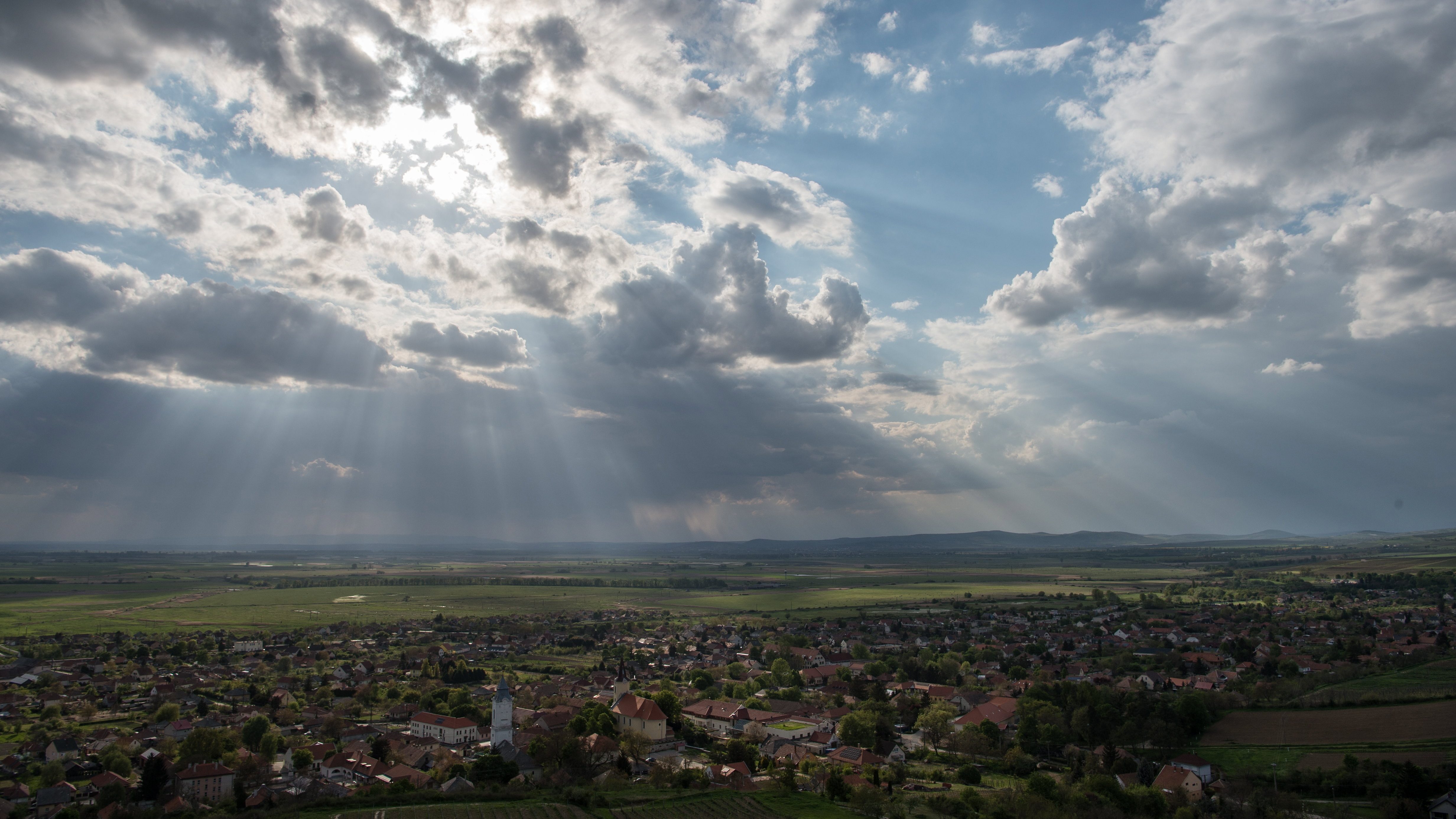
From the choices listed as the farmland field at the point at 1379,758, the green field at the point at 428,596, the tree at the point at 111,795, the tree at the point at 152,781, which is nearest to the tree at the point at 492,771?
the tree at the point at 152,781

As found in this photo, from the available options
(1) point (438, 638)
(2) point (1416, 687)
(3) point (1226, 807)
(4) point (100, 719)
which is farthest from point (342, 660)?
(2) point (1416, 687)

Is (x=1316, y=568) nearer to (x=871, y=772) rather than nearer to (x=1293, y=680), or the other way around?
(x=1293, y=680)

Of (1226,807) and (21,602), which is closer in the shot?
(1226,807)

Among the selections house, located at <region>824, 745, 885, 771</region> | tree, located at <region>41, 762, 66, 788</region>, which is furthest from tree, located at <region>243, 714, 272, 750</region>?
house, located at <region>824, 745, 885, 771</region>

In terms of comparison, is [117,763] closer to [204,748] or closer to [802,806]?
[204,748]

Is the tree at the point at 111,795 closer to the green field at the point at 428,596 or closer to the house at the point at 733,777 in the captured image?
the house at the point at 733,777

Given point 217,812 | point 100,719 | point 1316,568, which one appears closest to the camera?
point 217,812

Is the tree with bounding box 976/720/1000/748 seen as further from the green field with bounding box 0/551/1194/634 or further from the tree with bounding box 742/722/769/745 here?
the green field with bounding box 0/551/1194/634
